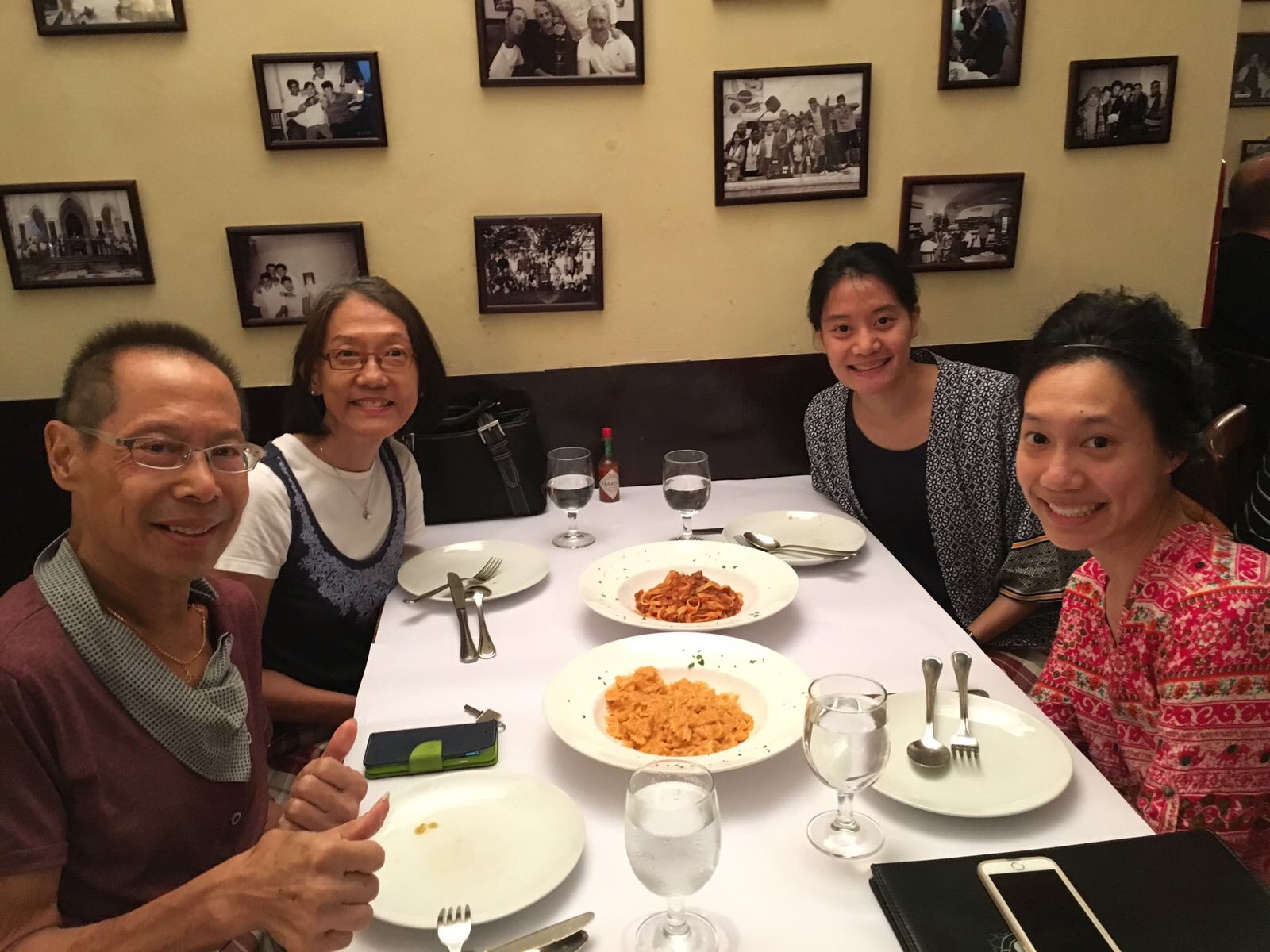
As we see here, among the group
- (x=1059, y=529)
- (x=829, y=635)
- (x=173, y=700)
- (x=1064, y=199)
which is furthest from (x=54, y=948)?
(x=1064, y=199)

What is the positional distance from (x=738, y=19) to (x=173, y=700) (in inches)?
78.0

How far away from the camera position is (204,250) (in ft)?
7.28

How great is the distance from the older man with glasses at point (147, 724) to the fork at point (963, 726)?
710 millimetres

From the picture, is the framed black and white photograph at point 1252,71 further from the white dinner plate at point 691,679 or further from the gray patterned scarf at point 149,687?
the gray patterned scarf at point 149,687

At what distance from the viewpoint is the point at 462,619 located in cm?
154

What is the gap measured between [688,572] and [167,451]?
97 cm

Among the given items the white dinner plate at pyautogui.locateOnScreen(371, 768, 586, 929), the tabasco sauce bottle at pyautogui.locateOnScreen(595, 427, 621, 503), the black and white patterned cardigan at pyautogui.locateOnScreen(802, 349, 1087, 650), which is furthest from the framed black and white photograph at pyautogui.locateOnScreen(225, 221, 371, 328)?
the white dinner plate at pyautogui.locateOnScreen(371, 768, 586, 929)

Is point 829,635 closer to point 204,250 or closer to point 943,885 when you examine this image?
point 943,885

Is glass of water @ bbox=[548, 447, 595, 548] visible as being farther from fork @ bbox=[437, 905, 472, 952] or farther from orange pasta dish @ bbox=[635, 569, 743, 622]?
fork @ bbox=[437, 905, 472, 952]

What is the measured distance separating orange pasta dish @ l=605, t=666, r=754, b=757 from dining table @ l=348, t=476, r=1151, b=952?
55 mm

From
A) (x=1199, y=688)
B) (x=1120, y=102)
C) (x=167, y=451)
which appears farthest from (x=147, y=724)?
(x=1120, y=102)

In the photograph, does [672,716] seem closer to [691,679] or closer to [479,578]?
[691,679]

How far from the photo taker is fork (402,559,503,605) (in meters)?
1.68

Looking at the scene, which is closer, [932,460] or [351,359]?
[351,359]
